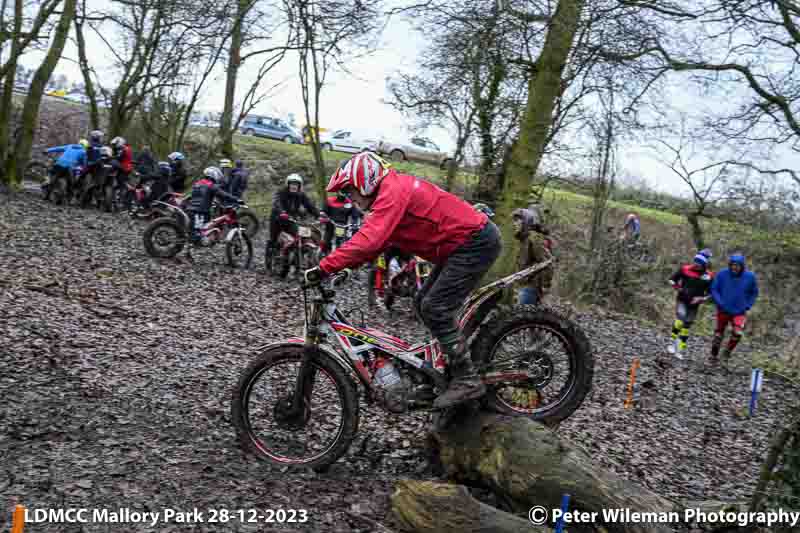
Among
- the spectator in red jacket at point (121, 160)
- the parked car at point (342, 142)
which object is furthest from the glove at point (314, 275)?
the parked car at point (342, 142)

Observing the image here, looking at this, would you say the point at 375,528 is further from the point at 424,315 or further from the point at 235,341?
the point at 235,341

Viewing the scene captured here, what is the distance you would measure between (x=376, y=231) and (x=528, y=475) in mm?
1789

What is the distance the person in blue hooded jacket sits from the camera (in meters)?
11.2

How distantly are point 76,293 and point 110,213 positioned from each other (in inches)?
377

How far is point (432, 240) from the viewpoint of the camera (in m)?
4.43

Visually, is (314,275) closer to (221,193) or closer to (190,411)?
(190,411)

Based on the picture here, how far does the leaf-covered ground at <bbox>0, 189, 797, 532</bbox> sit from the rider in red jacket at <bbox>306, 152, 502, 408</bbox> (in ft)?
3.55

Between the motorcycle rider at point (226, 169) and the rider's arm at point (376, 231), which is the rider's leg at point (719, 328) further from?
the motorcycle rider at point (226, 169)

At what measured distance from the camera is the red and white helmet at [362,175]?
4.33 meters

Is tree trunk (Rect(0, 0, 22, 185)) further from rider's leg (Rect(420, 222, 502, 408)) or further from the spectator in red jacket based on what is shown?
rider's leg (Rect(420, 222, 502, 408))

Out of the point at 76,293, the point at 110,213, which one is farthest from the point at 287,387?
the point at 110,213

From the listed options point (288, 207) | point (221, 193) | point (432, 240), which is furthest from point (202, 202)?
point (432, 240)

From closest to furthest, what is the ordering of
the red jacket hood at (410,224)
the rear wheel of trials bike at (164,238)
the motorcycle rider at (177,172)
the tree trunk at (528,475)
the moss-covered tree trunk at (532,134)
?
1. the tree trunk at (528,475)
2. the red jacket hood at (410,224)
3. the moss-covered tree trunk at (532,134)
4. the rear wheel of trials bike at (164,238)
5. the motorcycle rider at (177,172)

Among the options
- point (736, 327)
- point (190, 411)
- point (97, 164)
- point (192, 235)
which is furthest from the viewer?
point (97, 164)
